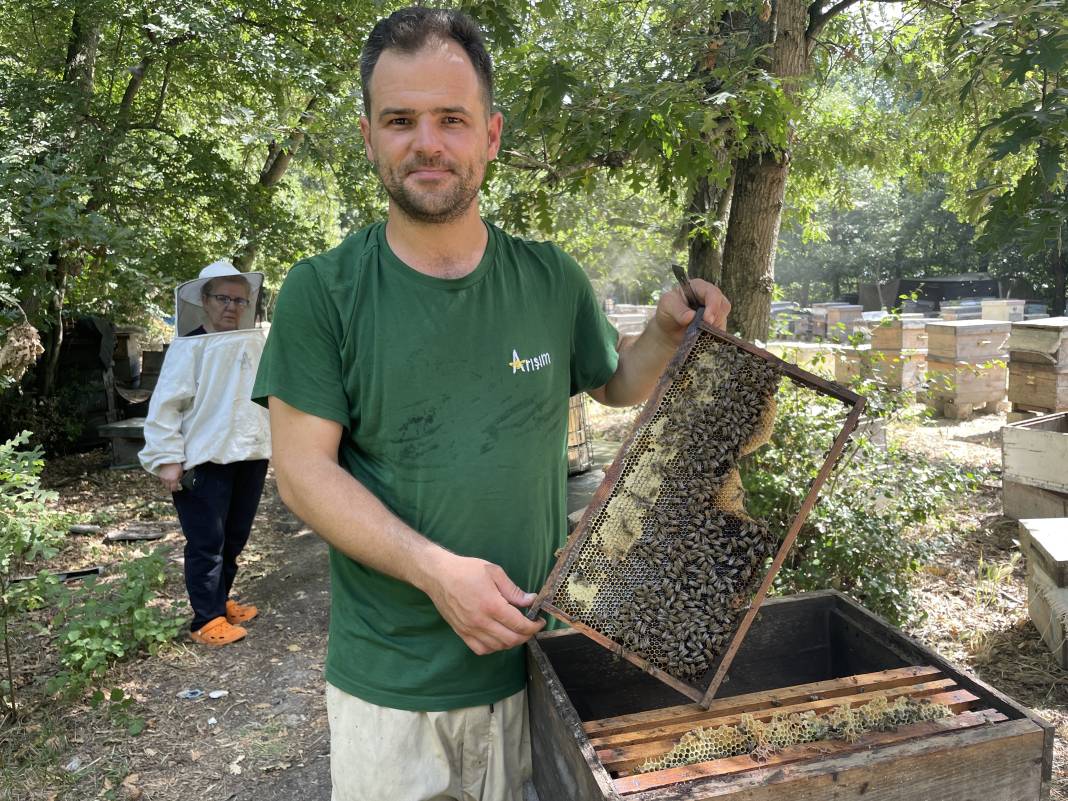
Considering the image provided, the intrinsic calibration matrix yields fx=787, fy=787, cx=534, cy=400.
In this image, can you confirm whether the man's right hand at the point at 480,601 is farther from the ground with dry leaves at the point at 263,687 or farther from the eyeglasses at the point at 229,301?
the eyeglasses at the point at 229,301

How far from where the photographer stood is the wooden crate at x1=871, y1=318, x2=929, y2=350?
10.1 m

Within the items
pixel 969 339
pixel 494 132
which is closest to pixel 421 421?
pixel 494 132

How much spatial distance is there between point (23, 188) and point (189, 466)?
2.66 meters

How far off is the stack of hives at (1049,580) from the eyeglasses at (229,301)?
476cm

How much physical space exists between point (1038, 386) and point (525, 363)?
689cm

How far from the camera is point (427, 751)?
178 centimetres

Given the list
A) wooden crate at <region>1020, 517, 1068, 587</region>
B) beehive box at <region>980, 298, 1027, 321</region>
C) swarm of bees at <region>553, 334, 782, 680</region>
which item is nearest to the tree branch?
wooden crate at <region>1020, 517, 1068, 587</region>

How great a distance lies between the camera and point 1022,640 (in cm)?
428

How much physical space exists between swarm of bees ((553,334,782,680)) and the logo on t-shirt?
0.29 metres

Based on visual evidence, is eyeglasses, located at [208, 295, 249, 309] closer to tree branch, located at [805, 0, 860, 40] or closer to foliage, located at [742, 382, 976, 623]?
foliage, located at [742, 382, 976, 623]

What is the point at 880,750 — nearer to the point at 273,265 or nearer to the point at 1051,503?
the point at 1051,503

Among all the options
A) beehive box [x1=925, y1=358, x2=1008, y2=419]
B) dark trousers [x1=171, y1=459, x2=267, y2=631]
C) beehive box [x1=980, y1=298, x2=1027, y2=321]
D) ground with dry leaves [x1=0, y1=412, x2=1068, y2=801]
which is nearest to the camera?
Result: ground with dry leaves [x1=0, y1=412, x2=1068, y2=801]

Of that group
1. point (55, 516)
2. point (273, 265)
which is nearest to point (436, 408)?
point (55, 516)

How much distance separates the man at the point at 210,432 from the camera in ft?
15.2
